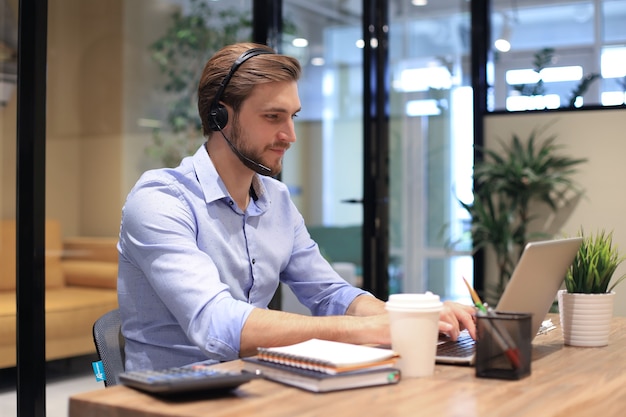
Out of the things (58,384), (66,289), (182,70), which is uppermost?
(182,70)

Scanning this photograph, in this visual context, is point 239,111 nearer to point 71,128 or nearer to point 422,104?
point 71,128

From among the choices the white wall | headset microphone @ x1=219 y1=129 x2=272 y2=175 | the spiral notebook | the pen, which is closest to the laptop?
the pen

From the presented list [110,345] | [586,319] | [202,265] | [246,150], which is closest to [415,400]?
[202,265]

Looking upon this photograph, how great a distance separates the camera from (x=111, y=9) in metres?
3.68

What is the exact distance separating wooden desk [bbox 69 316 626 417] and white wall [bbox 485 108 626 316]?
3313 millimetres

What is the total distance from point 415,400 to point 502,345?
26 centimetres

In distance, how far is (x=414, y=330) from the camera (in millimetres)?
1564

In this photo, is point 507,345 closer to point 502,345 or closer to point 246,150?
point 502,345

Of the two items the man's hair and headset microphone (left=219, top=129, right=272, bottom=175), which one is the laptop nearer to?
headset microphone (left=219, top=129, right=272, bottom=175)

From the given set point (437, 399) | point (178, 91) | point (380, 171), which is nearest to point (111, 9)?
point (178, 91)

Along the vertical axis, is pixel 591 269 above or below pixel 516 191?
below

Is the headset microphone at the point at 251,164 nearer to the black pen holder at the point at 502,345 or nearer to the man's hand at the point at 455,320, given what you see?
the man's hand at the point at 455,320

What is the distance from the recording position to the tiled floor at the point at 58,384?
3.15 meters

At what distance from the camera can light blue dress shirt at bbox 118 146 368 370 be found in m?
1.77
